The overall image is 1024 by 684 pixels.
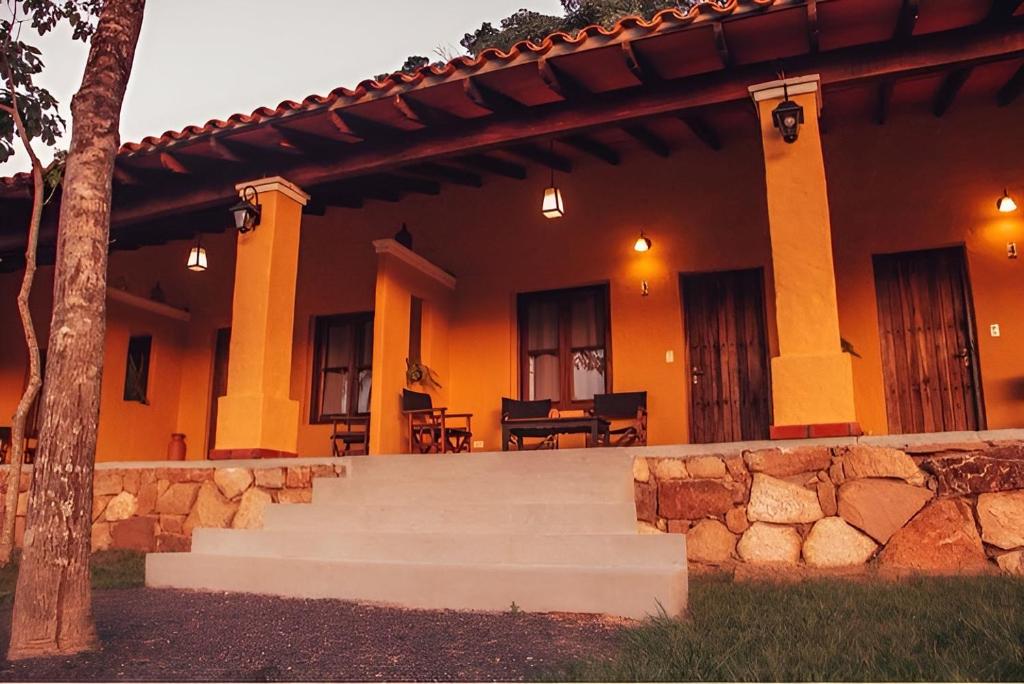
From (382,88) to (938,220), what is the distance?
479 centimetres

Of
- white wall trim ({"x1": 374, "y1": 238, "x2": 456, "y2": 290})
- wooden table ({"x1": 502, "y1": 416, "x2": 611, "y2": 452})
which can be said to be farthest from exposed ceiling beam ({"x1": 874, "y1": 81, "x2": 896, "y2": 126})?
white wall trim ({"x1": 374, "y1": 238, "x2": 456, "y2": 290})

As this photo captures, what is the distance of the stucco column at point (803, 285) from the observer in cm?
501

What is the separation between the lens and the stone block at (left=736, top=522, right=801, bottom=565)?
4.70 m

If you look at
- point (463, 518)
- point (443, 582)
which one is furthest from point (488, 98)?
point (443, 582)

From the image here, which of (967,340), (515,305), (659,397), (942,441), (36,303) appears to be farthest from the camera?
(36,303)

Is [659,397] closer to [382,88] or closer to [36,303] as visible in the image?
[382,88]

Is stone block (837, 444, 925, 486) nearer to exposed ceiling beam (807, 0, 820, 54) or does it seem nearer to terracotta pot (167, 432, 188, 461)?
exposed ceiling beam (807, 0, 820, 54)

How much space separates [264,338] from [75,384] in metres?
3.28

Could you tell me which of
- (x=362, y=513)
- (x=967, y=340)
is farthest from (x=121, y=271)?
(x=967, y=340)

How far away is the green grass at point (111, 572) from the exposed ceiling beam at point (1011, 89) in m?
7.24

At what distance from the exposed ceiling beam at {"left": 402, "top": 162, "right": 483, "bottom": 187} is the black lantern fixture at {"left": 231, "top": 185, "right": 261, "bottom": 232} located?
1.58 meters

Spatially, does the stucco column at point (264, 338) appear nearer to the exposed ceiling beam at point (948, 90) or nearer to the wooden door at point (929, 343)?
the wooden door at point (929, 343)

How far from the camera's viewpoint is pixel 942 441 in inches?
179

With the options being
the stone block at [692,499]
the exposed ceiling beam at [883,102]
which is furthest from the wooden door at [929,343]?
the stone block at [692,499]
